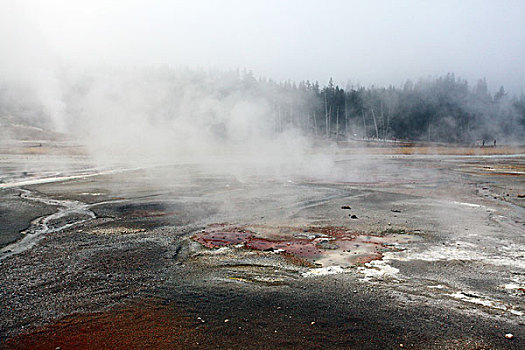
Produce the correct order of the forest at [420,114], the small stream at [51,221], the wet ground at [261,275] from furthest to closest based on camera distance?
the forest at [420,114]
the small stream at [51,221]
the wet ground at [261,275]

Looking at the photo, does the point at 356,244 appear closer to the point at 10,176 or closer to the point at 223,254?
the point at 223,254

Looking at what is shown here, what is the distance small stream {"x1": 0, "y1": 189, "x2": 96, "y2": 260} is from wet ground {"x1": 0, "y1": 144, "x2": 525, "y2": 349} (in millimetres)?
52

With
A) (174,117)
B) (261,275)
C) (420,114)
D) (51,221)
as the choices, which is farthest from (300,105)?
(261,275)

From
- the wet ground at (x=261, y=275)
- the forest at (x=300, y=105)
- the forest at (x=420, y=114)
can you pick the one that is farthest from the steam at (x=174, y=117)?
the forest at (x=420, y=114)

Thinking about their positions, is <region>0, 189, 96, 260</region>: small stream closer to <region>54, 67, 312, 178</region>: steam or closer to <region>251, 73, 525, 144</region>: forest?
<region>54, 67, 312, 178</region>: steam

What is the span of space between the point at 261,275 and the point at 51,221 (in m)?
7.33

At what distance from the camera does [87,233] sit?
9.57 m

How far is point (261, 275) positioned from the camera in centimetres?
664

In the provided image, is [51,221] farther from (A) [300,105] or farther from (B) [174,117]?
(A) [300,105]

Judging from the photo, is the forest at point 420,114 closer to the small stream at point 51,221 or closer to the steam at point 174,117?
the steam at point 174,117

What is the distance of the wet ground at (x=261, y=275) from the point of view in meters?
4.70

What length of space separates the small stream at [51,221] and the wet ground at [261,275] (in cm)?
5

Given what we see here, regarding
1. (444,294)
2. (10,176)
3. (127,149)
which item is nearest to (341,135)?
(127,149)

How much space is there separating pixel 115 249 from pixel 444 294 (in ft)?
20.2
